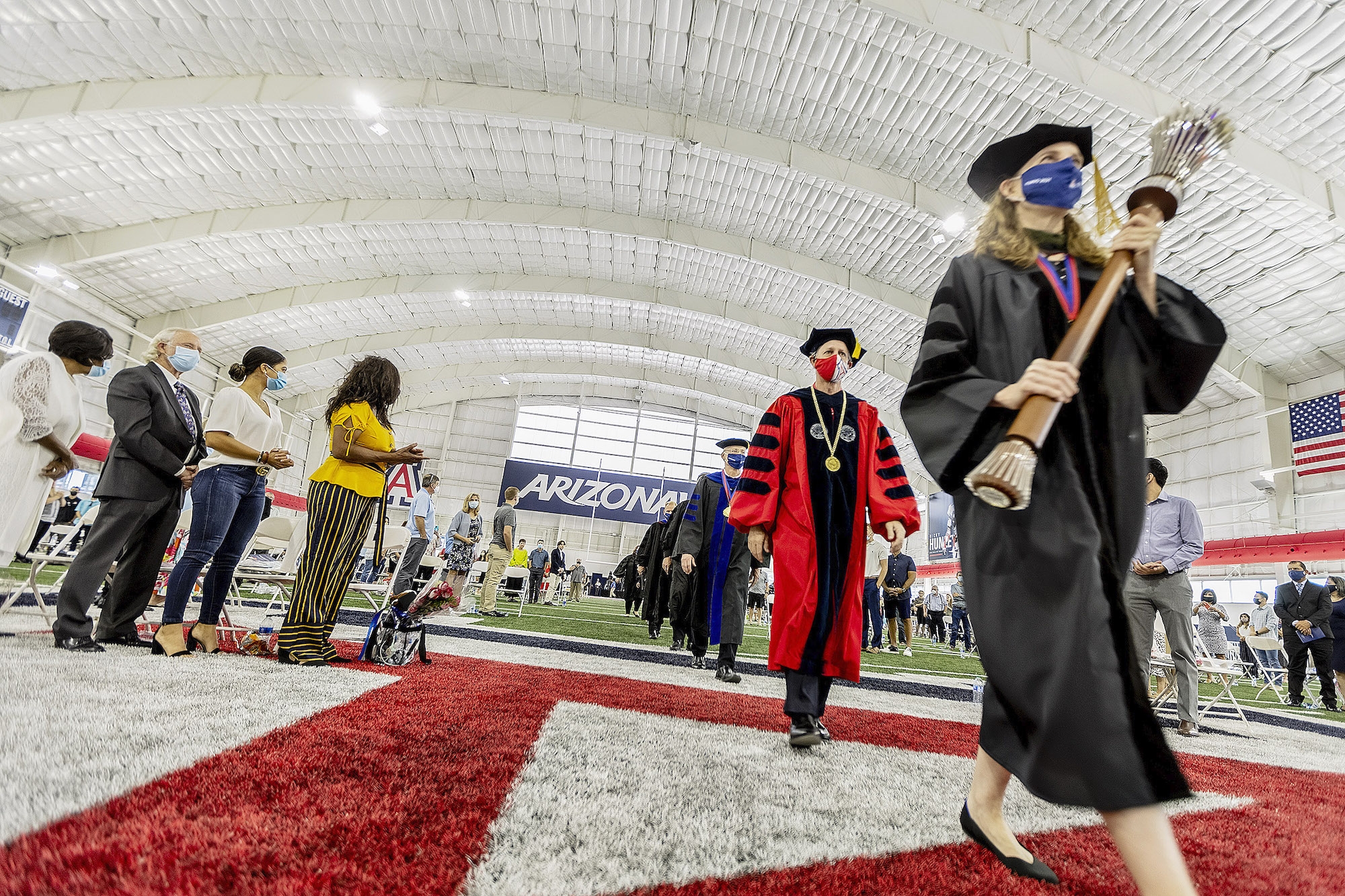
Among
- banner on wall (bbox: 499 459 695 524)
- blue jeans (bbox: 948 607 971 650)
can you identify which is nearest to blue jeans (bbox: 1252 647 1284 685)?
blue jeans (bbox: 948 607 971 650)

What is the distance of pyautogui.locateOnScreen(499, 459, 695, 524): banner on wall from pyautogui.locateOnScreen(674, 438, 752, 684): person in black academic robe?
21728 millimetres

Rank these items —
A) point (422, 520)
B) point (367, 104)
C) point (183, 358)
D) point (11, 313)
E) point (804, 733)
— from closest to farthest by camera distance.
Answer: point (804, 733), point (183, 358), point (422, 520), point (367, 104), point (11, 313)

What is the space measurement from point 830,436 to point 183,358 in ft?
11.6

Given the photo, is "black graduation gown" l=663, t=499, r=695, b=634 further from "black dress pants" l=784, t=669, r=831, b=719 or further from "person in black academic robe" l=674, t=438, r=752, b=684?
"black dress pants" l=784, t=669, r=831, b=719

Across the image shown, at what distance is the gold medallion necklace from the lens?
280 cm

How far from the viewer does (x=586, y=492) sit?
90.8ft

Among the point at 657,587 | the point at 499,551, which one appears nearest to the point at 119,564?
the point at 657,587

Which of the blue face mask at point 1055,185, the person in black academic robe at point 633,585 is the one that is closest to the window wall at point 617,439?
the person in black academic robe at point 633,585

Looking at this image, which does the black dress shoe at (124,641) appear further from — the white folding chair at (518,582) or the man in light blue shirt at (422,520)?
the white folding chair at (518,582)

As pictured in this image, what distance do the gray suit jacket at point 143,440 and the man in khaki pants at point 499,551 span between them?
5.48 metres

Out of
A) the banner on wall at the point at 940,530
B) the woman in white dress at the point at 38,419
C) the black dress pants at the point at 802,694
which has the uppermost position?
the banner on wall at the point at 940,530

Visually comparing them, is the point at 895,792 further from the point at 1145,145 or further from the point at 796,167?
the point at 1145,145

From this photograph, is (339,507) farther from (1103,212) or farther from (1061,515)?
(1103,212)

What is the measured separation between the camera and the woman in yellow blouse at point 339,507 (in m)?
3.05
